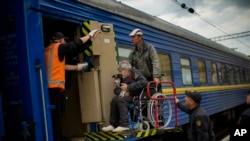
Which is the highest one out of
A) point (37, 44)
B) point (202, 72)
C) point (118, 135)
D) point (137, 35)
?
point (137, 35)

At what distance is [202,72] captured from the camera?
10.6 meters

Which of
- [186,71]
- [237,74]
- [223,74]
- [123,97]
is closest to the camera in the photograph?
[123,97]

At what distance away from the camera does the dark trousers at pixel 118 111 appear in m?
4.28

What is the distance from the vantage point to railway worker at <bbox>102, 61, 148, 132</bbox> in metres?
4.28

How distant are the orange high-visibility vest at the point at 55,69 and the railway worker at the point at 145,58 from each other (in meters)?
1.28

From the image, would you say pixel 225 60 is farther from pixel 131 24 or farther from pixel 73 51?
pixel 73 51

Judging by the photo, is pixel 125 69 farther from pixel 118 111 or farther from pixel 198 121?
pixel 198 121

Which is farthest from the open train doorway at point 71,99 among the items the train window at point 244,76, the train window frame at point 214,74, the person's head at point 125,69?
the train window at point 244,76

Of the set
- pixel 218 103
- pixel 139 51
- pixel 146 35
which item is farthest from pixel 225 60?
pixel 139 51

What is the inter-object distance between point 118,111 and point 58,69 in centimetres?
95

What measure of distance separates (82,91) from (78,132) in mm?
769

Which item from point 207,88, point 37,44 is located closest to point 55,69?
point 37,44

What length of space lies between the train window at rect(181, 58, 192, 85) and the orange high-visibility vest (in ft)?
17.5

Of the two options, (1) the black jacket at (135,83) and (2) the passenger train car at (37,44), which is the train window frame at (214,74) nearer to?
(2) the passenger train car at (37,44)
